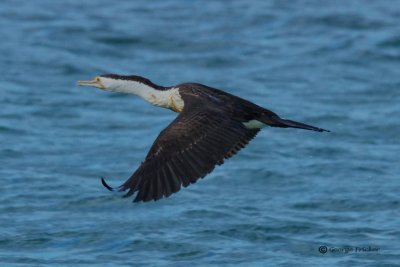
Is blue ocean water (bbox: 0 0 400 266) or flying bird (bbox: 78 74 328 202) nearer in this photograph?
flying bird (bbox: 78 74 328 202)

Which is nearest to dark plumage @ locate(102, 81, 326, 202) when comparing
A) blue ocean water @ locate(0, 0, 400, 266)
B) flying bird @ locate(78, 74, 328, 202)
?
flying bird @ locate(78, 74, 328, 202)

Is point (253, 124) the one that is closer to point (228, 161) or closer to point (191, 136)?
point (191, 136)

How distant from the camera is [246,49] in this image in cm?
1786

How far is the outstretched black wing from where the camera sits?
27.7 ft

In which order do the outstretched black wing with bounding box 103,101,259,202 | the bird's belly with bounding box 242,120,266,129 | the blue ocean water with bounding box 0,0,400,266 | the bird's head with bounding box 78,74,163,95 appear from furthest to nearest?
1. the blue ocean water with bounding box 0,0,400,266
2. the bird's head with bounding box 78,74,163,95
3. the bird's belly with bounding box 242,120,266,129
4. the outstretched black wing with bounding box 103,101,259,202

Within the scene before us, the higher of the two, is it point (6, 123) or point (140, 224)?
point (6, 123)

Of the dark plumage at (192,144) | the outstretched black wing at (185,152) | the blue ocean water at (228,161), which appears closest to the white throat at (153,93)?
the dark plumage at (192,144)

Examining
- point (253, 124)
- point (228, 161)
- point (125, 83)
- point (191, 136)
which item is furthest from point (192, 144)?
point (228, 161)

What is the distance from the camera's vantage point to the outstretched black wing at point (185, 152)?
844 centimetres

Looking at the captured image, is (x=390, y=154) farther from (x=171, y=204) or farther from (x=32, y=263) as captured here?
(x=32, y=263)

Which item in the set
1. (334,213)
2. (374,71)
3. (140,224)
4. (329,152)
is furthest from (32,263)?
(374,71)

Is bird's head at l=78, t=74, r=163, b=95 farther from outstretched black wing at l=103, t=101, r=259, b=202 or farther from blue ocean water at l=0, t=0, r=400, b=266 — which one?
blue ocean water at l=0, t=0, r=400, b=266

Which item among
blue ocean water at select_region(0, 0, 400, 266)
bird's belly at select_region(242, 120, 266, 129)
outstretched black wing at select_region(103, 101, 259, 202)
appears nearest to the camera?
outstretched black wing at select_region(103, 101, 259, 202)

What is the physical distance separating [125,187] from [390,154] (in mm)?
5725
